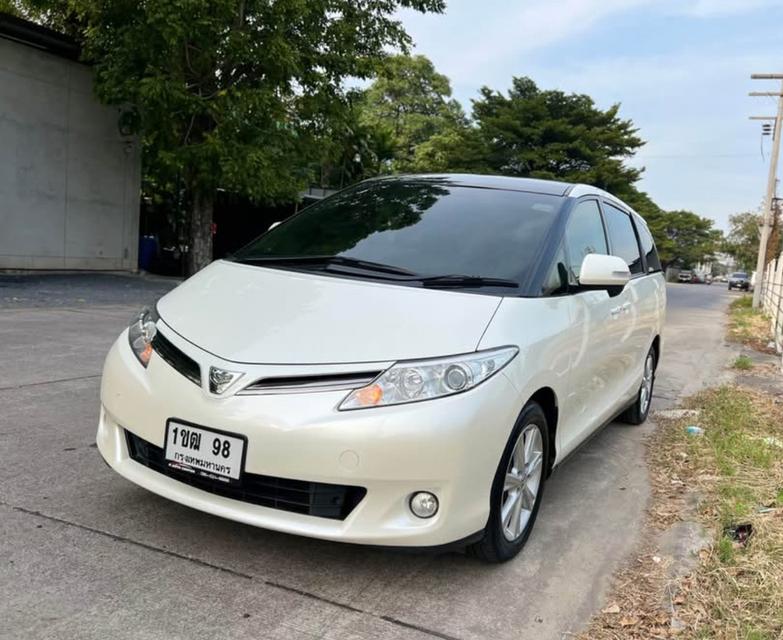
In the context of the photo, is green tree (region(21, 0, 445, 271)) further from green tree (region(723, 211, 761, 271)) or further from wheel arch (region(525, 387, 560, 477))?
green tree (region(723, 211, 761, 271))

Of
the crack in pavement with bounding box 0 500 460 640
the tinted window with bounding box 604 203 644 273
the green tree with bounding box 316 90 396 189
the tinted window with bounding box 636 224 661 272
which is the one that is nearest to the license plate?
the crack in pavement with bounding box 0 500 460 640

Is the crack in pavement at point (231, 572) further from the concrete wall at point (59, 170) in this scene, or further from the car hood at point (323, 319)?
the concrete wall at point (59, 170)

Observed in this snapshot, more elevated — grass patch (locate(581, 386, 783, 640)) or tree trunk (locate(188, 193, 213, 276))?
tree trunk (locate(188, 193, 213, 276))

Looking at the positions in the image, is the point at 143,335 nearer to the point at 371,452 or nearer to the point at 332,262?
the point at 332,262

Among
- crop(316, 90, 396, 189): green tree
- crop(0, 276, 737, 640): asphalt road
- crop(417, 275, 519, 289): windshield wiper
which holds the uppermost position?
crop(316, 90, 396, 189): green tree

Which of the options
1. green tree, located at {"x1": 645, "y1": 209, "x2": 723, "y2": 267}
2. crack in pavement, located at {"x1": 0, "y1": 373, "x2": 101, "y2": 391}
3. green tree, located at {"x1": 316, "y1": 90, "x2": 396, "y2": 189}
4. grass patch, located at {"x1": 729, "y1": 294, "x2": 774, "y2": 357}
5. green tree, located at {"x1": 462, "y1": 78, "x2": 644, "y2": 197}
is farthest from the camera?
green tree, located at {"x1": 645, "y1": 209, "x2": 723, "y2": 267}

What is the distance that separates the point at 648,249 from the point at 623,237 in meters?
0.97

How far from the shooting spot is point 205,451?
2514 mm

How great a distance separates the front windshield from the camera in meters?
3.28

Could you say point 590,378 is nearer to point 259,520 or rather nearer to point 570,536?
point 570,536

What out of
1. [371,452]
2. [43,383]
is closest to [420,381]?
[371,452]

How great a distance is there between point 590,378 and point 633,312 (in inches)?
46.2

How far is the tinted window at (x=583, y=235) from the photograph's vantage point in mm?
3623

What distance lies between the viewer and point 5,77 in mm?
12430
